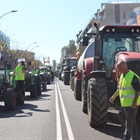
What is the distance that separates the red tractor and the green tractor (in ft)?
10.7

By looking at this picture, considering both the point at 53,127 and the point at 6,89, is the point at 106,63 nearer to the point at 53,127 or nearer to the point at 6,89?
the point at 53,127

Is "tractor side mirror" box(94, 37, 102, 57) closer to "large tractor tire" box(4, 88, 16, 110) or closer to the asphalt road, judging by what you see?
the asphalt road

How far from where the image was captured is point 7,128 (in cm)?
887

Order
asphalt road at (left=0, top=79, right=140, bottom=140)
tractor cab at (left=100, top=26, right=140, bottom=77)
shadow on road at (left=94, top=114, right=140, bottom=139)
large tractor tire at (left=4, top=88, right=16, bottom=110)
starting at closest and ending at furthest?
asphalt road at (left=0, top=79, right=140, bottom=140) → shadow on road at (left=94, top=114, right=140, bottom=139) → tractor cab at (left=100, top=26, right=140, bottom=77) → large tractor tire at (left=4, top=88, right=16, bottom=110)

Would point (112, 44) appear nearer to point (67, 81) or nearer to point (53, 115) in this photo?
point (53, 115)

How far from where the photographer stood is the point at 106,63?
9219 mm

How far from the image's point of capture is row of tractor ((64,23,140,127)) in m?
8.05

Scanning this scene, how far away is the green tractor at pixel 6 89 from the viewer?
12016 mm

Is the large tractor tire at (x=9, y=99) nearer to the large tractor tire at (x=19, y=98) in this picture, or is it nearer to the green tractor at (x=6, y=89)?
the green tractor at (x=6, y=89)

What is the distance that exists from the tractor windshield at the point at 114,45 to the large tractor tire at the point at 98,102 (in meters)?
1.05

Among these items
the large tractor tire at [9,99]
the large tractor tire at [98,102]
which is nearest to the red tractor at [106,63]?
the large tractor tire at [98,102]

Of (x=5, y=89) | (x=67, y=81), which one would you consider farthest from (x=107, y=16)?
(x=5, y=89)

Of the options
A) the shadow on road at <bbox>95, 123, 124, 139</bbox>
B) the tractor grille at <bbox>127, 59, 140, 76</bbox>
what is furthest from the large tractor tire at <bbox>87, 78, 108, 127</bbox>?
the tractor grille at <bbox>127, 59, 140, 76</bbox>

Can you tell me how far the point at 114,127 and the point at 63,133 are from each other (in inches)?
Result: 57.9
